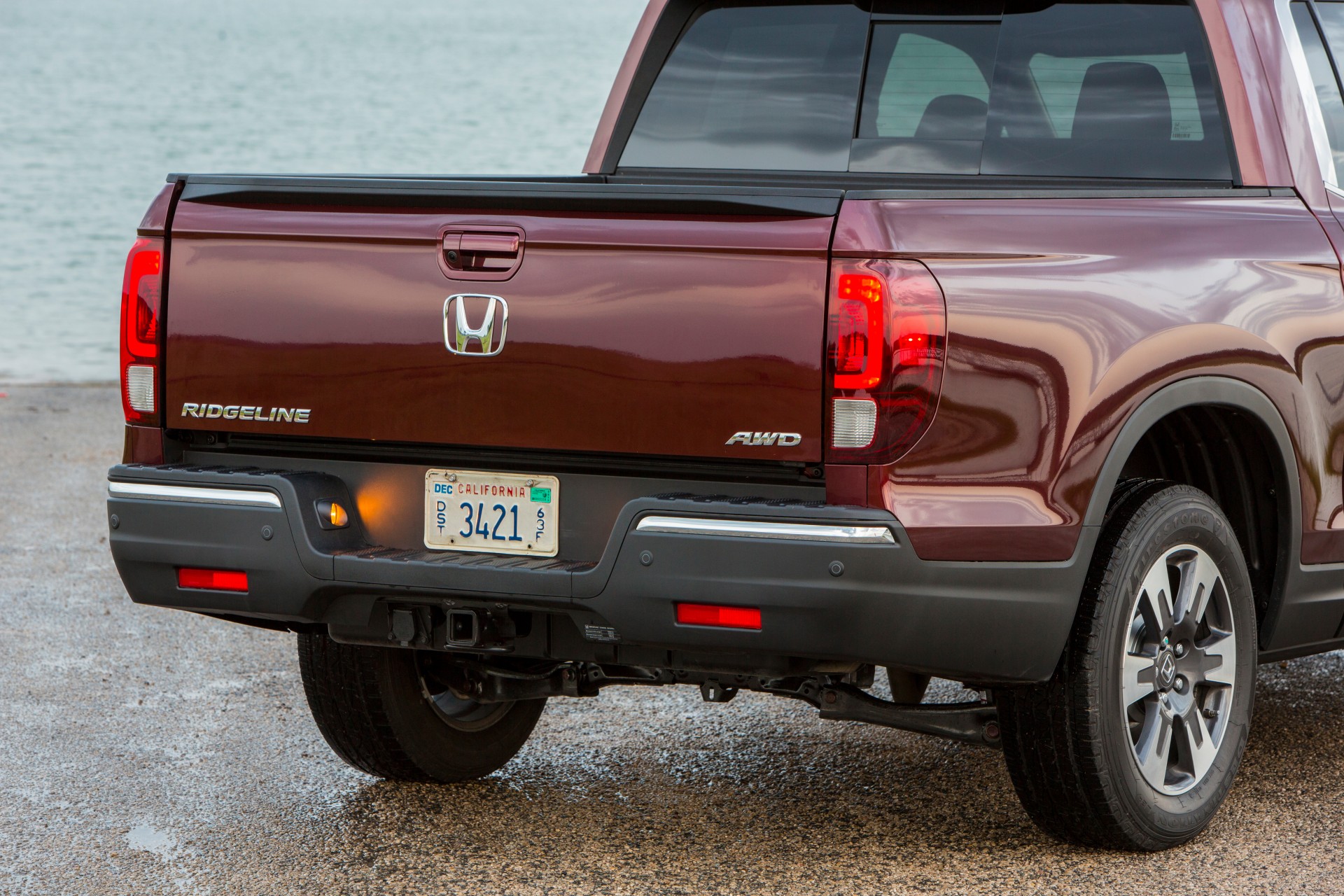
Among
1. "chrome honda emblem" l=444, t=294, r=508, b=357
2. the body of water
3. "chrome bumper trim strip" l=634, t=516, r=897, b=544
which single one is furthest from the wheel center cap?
the body of water

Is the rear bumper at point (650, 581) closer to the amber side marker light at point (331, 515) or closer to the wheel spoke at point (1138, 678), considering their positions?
the amber side marker light at point (331, 515)

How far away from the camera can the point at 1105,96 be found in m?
4.37

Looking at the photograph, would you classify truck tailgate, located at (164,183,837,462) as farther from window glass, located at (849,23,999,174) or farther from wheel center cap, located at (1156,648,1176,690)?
window glass, located at (849,23,999,174)

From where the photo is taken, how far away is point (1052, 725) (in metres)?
3.56

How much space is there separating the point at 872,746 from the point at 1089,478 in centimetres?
162

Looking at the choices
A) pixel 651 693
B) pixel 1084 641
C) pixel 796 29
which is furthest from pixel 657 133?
pixel 1084 641

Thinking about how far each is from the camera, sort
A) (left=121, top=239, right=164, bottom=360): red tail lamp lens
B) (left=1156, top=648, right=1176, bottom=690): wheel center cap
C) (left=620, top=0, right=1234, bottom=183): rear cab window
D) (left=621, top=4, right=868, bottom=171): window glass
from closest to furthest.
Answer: (left=121, top=239, right=164, bottom=360): red tail lamp lens < (left=1156, top=648, right=1176, bottom=690): wheel center cap < (left=620, top=0, right=1234, bottom=183): rear cab window < (left=621, top=4, right=868, bottom=171): window glass

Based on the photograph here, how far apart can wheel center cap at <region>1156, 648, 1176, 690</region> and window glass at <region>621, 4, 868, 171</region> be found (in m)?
1.68

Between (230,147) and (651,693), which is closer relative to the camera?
(651,693)

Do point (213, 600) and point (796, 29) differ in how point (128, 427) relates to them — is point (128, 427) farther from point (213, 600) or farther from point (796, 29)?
point (796, 29)

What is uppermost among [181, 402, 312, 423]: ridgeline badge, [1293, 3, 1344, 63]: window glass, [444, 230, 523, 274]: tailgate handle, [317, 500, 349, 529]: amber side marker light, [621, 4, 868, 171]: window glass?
[1293, 3, 1344, 63]: window glass

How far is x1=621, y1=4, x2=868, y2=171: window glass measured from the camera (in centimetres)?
476

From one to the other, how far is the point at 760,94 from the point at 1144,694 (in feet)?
6.69

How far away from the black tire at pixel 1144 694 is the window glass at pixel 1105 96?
3.18ft
